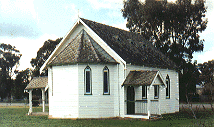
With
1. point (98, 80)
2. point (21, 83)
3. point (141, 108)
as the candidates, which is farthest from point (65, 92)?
point (21, 83)

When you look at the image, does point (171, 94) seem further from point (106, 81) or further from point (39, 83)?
point (39, 83)

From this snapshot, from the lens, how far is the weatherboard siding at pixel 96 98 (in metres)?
23.8

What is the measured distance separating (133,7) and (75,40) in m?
26.0

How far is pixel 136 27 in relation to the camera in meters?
50.1

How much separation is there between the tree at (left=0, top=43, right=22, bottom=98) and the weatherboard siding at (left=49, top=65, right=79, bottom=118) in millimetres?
56530

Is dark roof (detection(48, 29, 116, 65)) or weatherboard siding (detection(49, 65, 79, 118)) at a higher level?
dark roof (detection(48, 29, 116, 65))

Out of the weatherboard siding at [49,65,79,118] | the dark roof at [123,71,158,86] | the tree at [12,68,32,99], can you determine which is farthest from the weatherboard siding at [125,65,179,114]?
the tree at [12,68,32,99]

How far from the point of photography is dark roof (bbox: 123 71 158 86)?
23047 mm

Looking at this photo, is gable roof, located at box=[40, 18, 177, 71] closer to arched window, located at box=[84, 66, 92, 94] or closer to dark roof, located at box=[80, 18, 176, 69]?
dark roof, located at box=[80, 18, 176, 69]

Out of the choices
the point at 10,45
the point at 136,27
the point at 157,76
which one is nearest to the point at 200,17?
the point at 136,27

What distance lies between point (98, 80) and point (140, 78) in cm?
354

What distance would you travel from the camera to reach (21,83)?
77.4m

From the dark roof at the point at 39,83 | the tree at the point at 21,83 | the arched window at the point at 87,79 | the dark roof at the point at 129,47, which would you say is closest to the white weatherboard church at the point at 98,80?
the arched window at the point at 87,79

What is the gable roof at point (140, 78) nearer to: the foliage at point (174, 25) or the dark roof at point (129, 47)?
the dark roof at point (129, 47)
